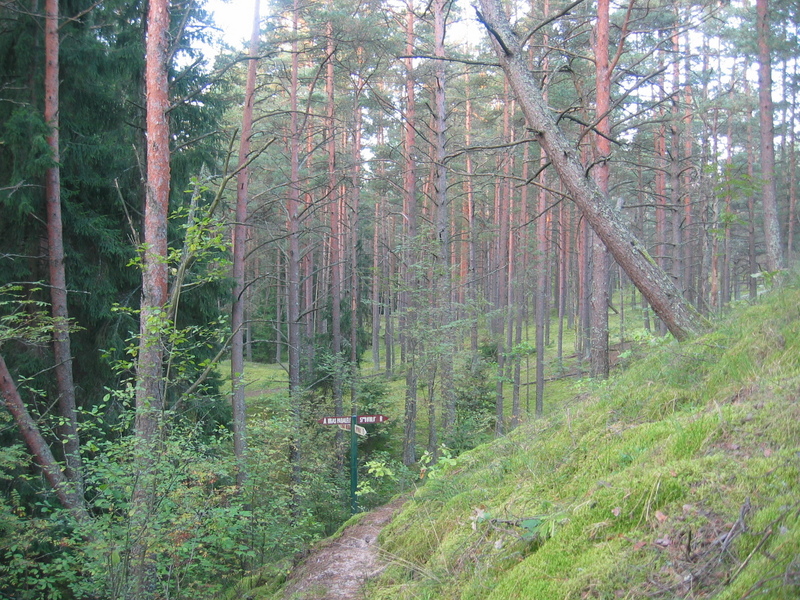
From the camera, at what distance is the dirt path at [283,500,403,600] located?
15.8ft

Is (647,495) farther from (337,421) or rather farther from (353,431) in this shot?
(337,421)

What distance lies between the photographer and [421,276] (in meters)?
12.1

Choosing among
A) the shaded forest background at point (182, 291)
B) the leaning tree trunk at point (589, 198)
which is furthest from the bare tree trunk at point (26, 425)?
the leaning tree trunk at point (589, 198)

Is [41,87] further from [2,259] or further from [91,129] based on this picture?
[2,259]

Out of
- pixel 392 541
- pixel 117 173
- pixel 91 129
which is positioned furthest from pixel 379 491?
pixel 91 129

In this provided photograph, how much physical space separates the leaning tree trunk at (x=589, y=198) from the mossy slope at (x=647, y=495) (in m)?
0.65

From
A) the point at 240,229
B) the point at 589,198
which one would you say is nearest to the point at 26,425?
the point at 240,229

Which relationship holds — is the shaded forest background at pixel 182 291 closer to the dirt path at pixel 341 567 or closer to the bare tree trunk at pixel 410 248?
the bare tree trunk at pixel 410 248

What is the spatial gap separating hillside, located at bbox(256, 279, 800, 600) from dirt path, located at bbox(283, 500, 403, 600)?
0.33 m

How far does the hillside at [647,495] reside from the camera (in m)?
2.20

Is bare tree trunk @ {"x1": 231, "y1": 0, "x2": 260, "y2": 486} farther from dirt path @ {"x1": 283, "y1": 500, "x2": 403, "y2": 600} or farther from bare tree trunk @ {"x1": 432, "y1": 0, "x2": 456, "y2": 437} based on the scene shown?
dirt path @ {"x1": 283, "y1": 500, "x2": 403, "y2": 600}

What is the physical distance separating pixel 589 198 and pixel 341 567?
15.3 feet

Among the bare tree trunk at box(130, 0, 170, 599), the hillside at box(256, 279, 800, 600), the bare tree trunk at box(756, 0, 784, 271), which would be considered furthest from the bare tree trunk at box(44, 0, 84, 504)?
the bare tree trunk at box(756, 0, 784, 271)

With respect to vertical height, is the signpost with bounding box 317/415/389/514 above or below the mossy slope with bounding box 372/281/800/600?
below
